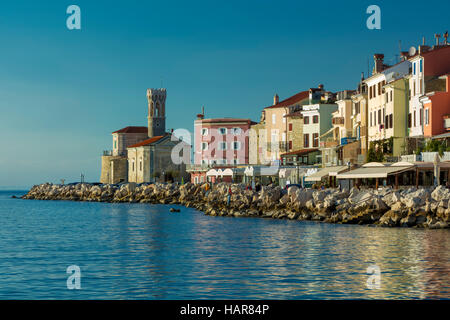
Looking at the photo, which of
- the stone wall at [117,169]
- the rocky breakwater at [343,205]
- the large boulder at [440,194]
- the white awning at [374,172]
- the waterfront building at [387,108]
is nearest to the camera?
the large boulder at [440,194]

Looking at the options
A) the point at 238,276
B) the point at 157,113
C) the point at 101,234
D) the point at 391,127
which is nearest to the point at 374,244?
the point at 238,276

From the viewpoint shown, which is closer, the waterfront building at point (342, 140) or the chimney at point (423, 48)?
the chimney at point (423, 48)

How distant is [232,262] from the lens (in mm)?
21047

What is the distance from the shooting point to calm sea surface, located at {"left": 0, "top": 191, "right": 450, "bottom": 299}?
51.9 ft

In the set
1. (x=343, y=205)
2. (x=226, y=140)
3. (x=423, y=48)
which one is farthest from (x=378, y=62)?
(x=226, y=140)

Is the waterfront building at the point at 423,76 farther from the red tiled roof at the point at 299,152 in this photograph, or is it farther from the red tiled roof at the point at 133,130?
the red tiled roof at the point at 133,130

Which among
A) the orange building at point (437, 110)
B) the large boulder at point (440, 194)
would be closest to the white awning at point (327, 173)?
the orange building at point (437, 110)

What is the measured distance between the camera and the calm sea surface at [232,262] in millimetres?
15805

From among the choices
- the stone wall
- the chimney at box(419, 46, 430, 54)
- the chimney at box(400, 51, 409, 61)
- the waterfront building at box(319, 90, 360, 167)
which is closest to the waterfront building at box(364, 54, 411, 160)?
the chimney at box(400, 51, 409, 61)

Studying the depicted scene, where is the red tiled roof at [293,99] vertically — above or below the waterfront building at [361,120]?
above

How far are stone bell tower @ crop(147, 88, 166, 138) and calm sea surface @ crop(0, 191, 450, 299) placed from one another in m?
79.4

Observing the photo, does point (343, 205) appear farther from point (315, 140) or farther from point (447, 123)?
point (315, 140)

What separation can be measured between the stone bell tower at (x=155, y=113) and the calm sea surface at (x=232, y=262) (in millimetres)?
79392
